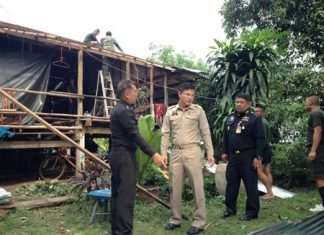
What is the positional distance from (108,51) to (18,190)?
485 cm

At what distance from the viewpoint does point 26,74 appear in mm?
10117

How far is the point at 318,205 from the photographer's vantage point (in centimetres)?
586

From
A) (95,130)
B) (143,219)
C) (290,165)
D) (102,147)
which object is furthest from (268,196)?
(102,147)

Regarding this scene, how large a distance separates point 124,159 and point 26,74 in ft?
23.7

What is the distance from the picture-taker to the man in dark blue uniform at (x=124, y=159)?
12.5 feet

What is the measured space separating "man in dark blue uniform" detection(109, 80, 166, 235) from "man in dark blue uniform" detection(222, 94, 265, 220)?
1.48 m

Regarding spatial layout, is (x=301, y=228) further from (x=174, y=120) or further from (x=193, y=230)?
(x=174, y=120)

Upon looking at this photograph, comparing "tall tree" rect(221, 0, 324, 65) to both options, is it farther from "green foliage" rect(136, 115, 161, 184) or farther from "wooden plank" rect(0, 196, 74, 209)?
"wooden plank" rect(0, 196, 74, 209)

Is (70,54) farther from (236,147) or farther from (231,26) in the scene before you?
(236,147)

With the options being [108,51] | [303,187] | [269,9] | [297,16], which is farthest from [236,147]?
[269,9]

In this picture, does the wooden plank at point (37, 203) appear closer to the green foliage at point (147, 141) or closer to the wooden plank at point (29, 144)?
the green foliage at point (147, 141)

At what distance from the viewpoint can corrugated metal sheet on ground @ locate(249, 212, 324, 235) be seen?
136 inches

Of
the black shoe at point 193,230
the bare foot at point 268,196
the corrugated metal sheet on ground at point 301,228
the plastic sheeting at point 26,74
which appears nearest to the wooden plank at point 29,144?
the plastic sheeting at point 26,74

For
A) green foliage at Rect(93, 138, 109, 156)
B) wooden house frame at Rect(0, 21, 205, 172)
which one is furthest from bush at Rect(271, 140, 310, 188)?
green foliage at Rect(93, 138, 109, 156)
